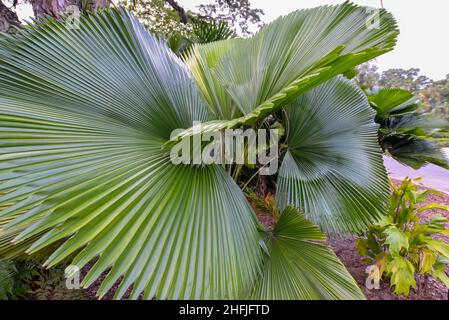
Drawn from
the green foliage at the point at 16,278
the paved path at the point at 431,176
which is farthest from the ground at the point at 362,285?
the paved path at the point at 431,176

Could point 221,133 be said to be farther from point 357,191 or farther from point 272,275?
point 357,191

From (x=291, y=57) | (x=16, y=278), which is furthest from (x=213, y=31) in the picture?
(x=16, y=278)

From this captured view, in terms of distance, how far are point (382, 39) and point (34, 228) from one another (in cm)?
109

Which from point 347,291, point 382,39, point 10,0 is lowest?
point 347,291

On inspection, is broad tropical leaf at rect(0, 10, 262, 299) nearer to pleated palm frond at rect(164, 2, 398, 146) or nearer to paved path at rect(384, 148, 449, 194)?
pleated palm frond at rect(164, 2, 398, 146)

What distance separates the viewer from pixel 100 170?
0.65 meters

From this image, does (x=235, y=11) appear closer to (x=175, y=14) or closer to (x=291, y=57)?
(x=175, y=14)

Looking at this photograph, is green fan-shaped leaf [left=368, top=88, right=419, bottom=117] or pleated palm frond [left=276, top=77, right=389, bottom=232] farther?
green fan-shaped leaf [left=368, top=88, right=419, bottom=117]

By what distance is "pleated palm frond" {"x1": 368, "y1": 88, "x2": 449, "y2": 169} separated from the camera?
218 cm

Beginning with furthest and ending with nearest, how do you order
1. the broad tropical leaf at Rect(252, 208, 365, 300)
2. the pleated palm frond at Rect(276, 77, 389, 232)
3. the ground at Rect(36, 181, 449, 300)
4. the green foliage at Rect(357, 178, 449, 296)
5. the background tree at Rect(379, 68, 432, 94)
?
the background tree at Rect(379, 68, 432, 94)
the ground at Rect(36, 181, 449, 300)
the green foliage at Rect(357, 178, 449, 296)
the pleated palm frond at Rect(276, 77, 389, 232)
the broad tropical leaf at Rect(252, 208, 365, 300)

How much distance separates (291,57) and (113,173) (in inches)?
29.5

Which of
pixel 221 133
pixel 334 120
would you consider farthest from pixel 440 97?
pixel 221 133

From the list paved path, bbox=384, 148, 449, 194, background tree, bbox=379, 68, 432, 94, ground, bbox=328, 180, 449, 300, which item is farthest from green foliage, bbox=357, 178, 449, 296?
background tree, bbox=379, 68, 432, 94

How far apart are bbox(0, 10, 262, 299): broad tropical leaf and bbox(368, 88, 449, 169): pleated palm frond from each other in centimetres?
224
